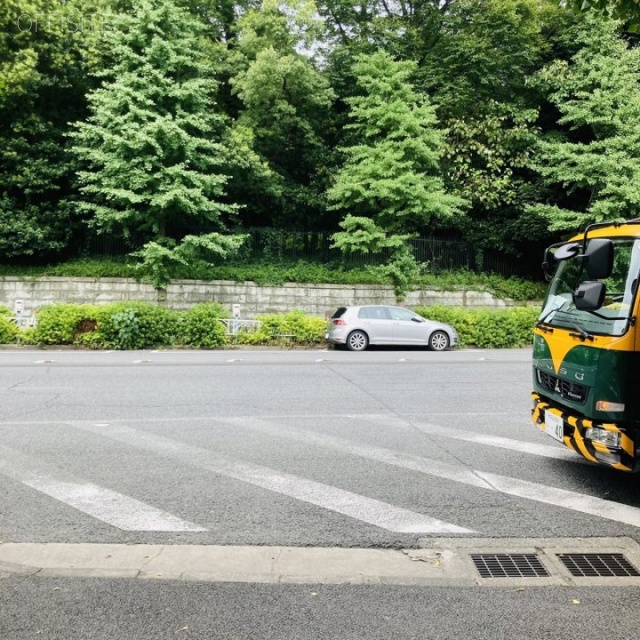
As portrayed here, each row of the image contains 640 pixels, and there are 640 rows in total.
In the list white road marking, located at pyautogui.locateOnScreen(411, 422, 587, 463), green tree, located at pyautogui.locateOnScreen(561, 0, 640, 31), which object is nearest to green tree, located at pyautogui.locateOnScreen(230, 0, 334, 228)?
green tree, located at pyautogui.locateOnScreen(561, 0, 640, 31)

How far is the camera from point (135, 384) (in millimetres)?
11484

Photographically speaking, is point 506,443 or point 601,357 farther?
point 506,443

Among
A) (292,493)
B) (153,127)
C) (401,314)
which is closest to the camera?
(292,493)

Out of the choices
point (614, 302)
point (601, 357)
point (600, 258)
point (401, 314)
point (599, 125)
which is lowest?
point (401, 314)

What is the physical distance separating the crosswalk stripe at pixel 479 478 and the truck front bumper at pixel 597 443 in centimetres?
41

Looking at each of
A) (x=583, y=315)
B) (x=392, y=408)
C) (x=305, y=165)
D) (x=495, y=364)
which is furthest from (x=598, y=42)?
(x=583, y=315)

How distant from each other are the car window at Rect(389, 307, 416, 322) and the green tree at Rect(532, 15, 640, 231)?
9.14 meters

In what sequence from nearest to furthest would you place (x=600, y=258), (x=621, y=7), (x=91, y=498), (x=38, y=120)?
(x=600, y=258) < (x=91, y=498) < (x=621, y=7) < (x=38, y=120)

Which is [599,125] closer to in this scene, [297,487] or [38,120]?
[38,120]

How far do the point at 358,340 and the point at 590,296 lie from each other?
569 inches

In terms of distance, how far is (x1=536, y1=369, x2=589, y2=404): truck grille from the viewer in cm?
512

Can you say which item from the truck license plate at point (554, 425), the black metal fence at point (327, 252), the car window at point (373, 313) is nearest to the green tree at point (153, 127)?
the black metal fence at point (327, 252)

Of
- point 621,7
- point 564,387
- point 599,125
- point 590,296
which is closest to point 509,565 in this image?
point 564,387

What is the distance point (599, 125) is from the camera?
2408cm
